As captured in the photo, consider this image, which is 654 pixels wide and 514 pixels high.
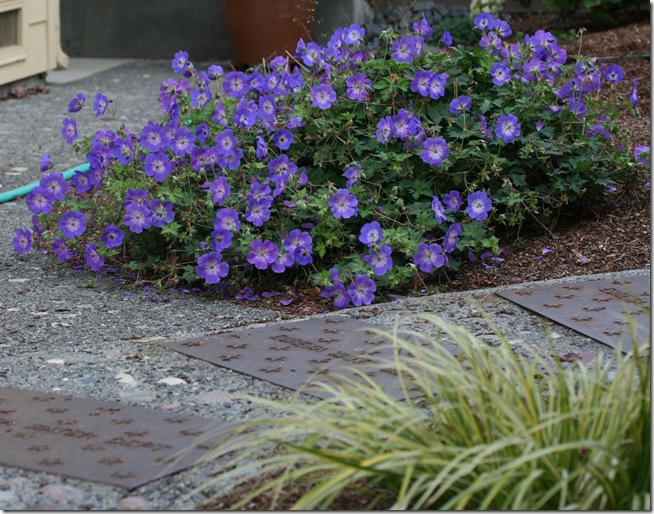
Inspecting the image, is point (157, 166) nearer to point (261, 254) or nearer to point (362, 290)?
point (261, 254)

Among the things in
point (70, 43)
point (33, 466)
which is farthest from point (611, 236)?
point (70, 43)

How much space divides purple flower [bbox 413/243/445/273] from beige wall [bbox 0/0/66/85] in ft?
18.5

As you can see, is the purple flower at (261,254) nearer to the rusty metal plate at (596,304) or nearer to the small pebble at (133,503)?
the rusty metal plate at (596,304)

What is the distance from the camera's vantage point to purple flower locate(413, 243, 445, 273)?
4043mm

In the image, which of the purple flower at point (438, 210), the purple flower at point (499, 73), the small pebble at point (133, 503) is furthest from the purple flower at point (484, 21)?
the small pebble at point (133, 503)

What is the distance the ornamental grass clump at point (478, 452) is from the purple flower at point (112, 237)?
6.67ft

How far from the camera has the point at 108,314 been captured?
3934mm

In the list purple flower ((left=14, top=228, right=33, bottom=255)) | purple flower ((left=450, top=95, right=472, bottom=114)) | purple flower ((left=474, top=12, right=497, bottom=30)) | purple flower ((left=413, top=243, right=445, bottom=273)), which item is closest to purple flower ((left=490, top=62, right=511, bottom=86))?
purple flower ((left=450, top=95, right=472, bottom=114))

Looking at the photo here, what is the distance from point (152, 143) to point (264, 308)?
879 mm

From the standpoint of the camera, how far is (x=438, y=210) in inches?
163

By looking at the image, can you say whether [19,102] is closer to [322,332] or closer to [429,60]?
[429,60]

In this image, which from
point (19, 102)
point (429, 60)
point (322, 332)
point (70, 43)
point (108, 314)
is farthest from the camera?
point (70, 43)

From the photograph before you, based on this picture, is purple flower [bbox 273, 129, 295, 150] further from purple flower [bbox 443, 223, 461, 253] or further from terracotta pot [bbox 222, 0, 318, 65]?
terracotta pot [bbox 222, 0, 318, 65]

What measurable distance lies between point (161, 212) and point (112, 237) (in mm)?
257
